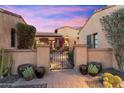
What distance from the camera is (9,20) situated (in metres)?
14.4

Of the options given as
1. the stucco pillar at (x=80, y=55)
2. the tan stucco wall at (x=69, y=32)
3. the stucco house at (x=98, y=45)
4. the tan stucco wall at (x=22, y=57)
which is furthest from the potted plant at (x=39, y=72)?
the tan stucco wall at (x=69, y=32)

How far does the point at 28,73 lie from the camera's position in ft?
→ 30.6

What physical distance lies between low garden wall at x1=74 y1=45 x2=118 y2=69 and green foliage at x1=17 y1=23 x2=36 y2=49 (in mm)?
4776

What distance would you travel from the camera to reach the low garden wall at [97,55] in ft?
36.9

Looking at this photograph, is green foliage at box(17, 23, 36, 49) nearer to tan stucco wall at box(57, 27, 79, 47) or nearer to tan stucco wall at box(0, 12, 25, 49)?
tan stucco wall at box(0, 12, 25, 49)

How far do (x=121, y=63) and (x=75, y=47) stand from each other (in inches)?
102

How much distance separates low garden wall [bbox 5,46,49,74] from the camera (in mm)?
10688

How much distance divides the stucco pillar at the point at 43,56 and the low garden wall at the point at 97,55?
5.26 feet

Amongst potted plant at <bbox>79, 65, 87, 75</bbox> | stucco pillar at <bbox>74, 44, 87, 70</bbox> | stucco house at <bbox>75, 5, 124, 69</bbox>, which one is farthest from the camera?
stucco house at <bbox>75, 5, 124, 69</bbox>

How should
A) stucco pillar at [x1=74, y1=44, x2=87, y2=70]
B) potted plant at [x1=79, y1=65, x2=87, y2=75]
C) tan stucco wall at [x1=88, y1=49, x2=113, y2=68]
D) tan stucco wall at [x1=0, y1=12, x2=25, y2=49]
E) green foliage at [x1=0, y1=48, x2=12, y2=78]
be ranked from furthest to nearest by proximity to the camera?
tan stucco wall at [x1=0, y1=12, x2=25, y2=49] < tan stucco wall at [x1=88, y1=49, x2=113, y2=68] < stucco pillar at [x1=74, y1=44, x2=87, y2=70] < potted plant at [x1=79, y1=65, x2=87, y2=75] < green foliage at [x1=0, y1=48, x2=12, y2=78]

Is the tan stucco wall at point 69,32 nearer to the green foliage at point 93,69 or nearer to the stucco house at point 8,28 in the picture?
the stucco house at point 8,28

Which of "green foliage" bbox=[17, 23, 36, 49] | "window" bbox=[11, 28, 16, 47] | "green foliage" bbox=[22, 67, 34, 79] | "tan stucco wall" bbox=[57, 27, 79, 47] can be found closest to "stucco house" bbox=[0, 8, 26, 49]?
"window" bbox=[11, 28, 16, 47]

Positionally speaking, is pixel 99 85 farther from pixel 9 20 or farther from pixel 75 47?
pixel 9 20

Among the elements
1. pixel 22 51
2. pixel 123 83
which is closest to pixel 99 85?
pixel 123 83
